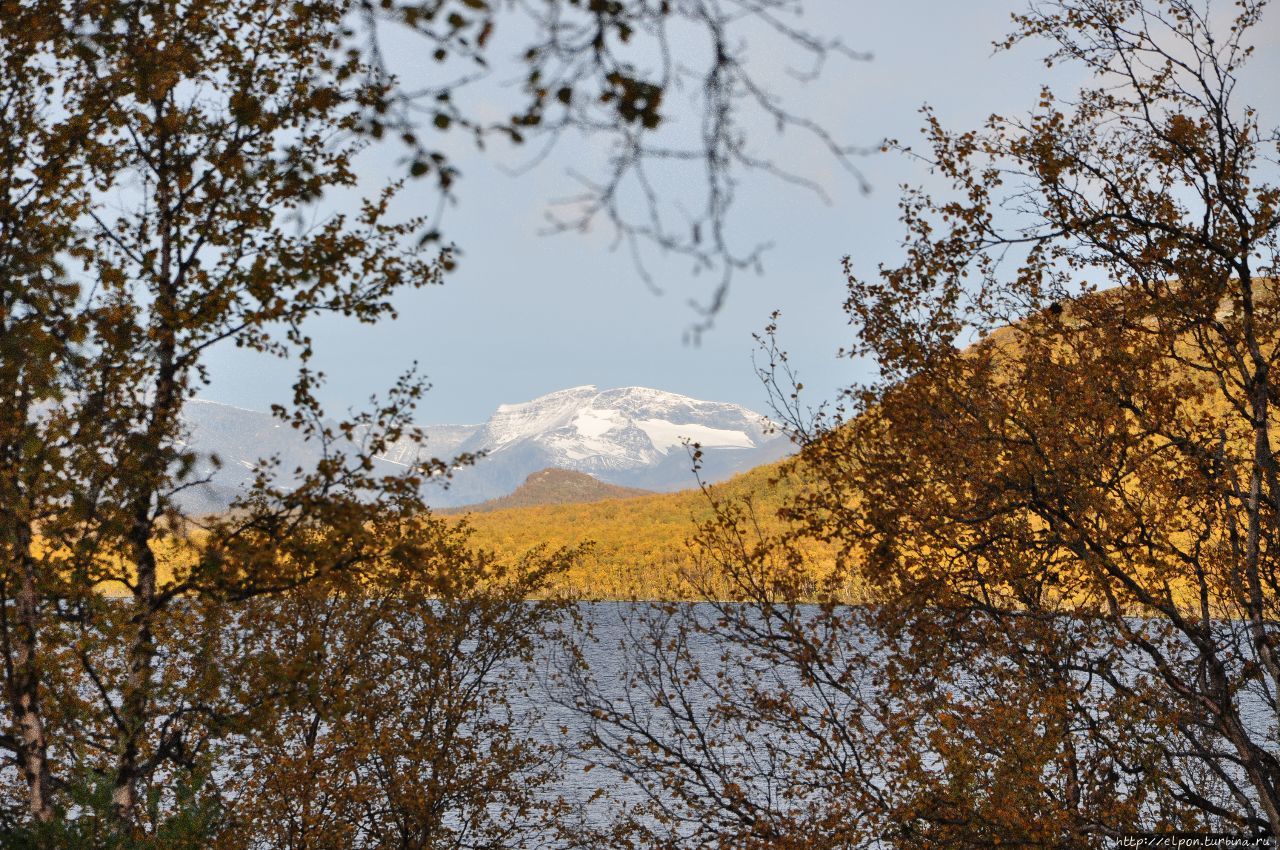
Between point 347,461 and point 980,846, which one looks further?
point 980,846

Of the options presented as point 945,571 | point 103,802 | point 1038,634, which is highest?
point 945,571

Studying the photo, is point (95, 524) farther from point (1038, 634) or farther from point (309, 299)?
point (1038, 634)

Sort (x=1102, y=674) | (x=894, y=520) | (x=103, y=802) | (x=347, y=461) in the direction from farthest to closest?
1. (x=894, y=520)
2. (x=1102, y=674)
3. (x=347, y=461)
4. (x=103, y=802)

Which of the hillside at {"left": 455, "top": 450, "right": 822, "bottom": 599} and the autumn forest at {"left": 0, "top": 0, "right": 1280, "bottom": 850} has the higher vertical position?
the hillside at {"left": 455, "top": 450, "right": 822, "bottom": 599}

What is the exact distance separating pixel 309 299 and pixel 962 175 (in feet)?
18.5

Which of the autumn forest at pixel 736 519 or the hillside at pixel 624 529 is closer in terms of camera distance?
the autumn forest at pixel 736 519

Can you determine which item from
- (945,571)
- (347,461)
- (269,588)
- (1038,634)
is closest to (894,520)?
(945,571)

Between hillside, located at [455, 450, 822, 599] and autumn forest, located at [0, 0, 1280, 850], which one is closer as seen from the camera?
autumn forest, located at [0, 0, 1280, 850]

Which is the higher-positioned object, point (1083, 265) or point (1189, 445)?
point (1083, 265)

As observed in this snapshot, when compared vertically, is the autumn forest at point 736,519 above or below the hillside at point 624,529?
below

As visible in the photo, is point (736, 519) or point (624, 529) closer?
point (736, 519)

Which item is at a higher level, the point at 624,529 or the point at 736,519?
the point at 624,529

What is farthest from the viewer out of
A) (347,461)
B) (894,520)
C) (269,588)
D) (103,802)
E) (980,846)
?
(894,520)

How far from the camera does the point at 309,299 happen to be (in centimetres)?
824
